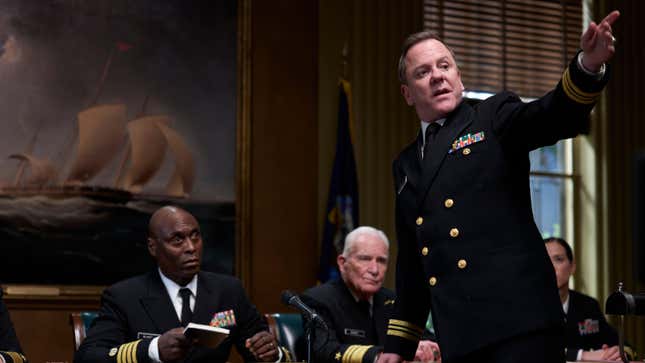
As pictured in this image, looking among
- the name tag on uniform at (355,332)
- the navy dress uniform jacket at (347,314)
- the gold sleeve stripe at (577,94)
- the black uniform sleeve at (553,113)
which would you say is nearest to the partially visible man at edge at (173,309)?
the navy dress uniform jacket at (347,314)

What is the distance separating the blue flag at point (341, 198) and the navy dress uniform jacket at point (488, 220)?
4621 mm

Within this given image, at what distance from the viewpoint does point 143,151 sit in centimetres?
687

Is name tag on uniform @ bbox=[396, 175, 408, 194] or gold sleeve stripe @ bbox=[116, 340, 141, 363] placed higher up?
name tag on uniform @ bbox=[396, 175, 408, 194]

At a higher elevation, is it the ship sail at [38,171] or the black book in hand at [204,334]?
the ship sail at [38,171]

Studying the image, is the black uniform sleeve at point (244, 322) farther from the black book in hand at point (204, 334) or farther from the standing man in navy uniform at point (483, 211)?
the standing man in navy uniform at point (483, 211)

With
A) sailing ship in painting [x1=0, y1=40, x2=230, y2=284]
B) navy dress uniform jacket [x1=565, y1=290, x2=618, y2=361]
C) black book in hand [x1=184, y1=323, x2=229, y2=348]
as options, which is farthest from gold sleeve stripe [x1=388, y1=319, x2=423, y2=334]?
sailing ship in painting [x1=0, y1=40, x2=230, y2=284]

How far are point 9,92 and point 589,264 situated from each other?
16.2ft

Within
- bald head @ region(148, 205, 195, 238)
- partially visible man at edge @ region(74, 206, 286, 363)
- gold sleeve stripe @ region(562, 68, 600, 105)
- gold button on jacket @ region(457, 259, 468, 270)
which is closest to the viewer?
gold sleeve stripe @ region(562, 68, 600, 105)

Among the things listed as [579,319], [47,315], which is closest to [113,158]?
[47,315]

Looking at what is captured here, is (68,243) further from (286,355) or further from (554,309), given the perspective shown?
(554,309)

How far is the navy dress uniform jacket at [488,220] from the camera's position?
2.19m

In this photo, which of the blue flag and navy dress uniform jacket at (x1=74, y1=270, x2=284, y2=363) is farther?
the blue flag

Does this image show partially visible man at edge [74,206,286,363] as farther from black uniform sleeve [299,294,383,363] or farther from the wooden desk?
the wooden desk

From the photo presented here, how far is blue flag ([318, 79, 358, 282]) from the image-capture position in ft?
23.4
